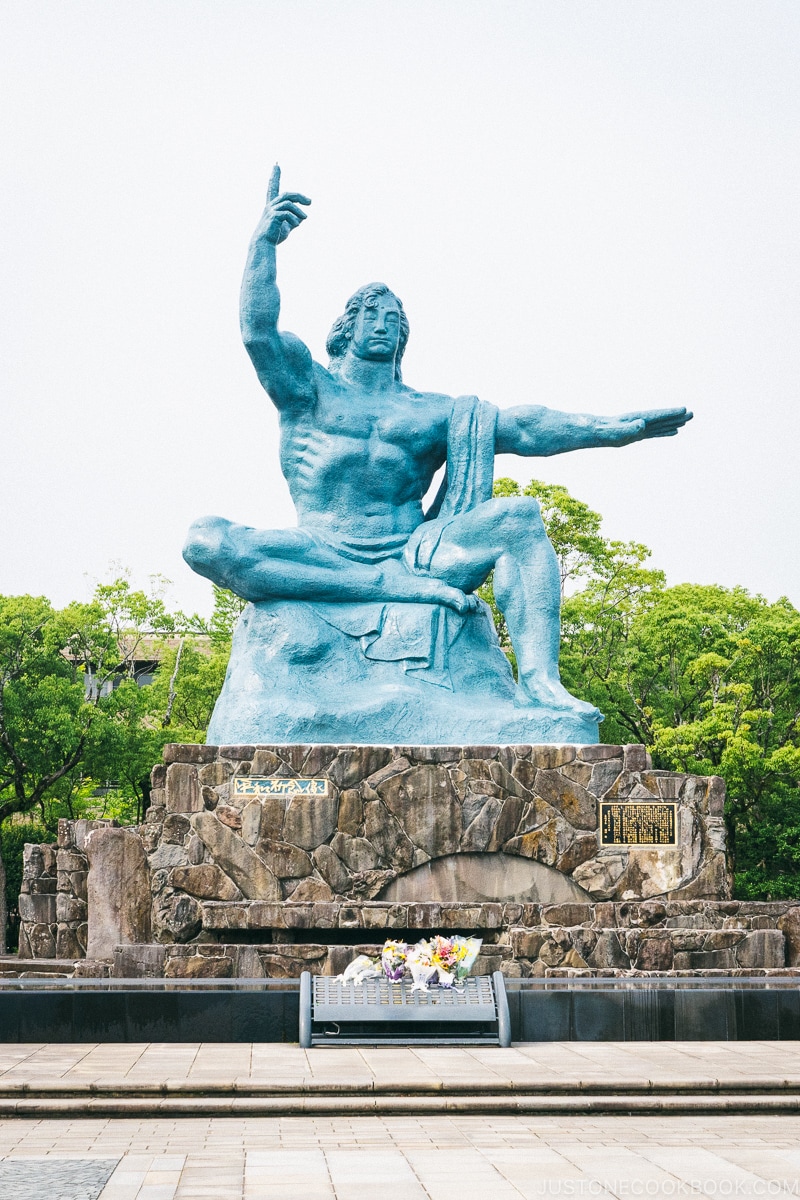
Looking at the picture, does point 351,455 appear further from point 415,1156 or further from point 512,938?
point 415,1156

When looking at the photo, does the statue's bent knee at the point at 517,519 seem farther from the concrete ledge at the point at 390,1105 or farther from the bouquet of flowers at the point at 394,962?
the concrete ledge at the point at 390,1105

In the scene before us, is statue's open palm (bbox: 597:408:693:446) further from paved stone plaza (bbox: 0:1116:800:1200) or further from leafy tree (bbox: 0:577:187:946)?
leafy tree (bbox: 0:577:187:946)

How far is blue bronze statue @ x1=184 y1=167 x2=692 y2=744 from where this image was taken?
405 inches

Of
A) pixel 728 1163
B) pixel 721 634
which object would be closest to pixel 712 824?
pixel 728 1163

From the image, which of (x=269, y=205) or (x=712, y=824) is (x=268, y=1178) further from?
(x=269, y=205)

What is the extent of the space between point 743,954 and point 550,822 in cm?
148

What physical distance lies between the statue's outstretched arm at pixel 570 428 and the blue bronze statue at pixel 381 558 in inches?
0.5

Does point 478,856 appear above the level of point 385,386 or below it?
below

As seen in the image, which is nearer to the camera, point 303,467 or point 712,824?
point 712,824

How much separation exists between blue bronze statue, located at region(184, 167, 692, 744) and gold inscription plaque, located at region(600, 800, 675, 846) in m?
0.58

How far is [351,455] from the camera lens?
36.7 ft

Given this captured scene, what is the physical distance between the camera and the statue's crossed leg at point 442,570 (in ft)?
34.6

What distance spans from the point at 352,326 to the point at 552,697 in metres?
3.44

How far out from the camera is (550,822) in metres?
9.83
